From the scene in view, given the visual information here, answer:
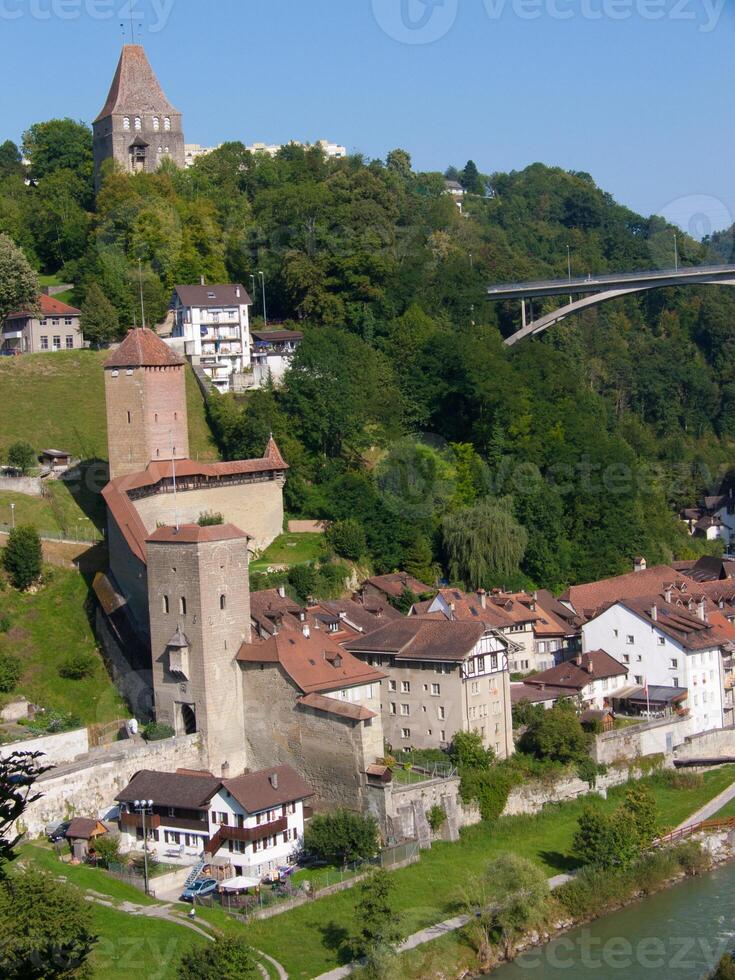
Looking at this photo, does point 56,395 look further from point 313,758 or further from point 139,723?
point 313,758

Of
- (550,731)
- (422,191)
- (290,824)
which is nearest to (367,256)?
(550,731)

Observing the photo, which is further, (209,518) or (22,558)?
(209,518)

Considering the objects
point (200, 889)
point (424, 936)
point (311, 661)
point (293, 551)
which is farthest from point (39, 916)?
point (293, 551)

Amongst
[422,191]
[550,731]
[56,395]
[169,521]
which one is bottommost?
[550,731]

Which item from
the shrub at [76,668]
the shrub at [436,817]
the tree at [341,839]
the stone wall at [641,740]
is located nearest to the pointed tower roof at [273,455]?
the shrub at [76,668]

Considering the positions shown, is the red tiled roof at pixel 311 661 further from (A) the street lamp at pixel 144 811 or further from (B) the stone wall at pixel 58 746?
(A) the street lamp at pixel 144 811

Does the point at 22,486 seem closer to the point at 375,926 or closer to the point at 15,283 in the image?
the point at 15,283
